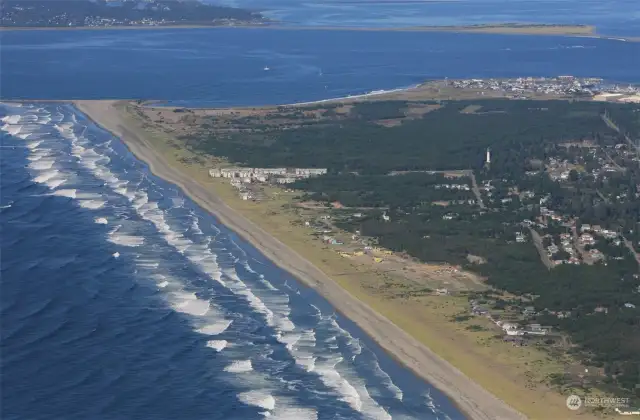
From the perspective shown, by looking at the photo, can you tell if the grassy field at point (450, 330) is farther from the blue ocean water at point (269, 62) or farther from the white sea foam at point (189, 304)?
the blue ocean water at point (269, 62)

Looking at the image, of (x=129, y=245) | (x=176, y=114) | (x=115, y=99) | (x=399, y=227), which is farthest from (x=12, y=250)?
(x=115, y=99)

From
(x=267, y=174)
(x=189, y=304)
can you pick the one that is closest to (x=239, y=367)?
(x=189, y=304)

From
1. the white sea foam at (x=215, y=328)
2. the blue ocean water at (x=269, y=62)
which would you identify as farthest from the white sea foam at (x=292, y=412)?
the blue ocean water at (x=269, y=62)

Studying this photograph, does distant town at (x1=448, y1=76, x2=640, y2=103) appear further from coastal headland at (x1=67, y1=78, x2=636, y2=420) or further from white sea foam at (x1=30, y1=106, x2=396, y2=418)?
white sea foam at (x1=30, y1=106, x2=396, y2=418)

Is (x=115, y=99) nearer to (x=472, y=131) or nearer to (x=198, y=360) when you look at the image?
(x=472, y=131)

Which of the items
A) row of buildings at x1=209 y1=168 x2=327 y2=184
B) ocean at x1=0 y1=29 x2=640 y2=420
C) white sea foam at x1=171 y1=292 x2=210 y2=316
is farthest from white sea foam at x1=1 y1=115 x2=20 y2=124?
white sea foam at x1=171 y1=292 x2=210 y2=316

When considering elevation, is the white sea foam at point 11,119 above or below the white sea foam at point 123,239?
below

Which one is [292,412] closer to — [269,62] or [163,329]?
[163,329]
